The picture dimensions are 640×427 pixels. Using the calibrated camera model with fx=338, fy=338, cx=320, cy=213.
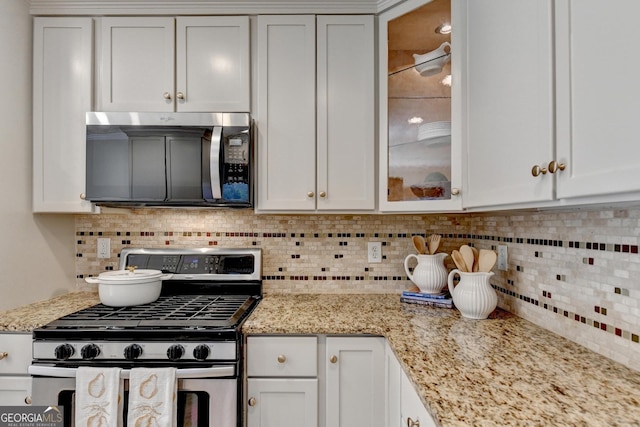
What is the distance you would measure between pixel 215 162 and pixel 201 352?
83 cm

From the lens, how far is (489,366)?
3.22ft

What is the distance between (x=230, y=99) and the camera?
5.58ft

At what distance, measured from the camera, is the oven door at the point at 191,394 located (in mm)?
1305

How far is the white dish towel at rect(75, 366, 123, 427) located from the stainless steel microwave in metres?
0.76

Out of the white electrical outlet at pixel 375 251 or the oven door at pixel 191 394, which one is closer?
the oven door at pixel 191 394

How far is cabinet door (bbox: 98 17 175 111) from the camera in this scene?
1.70 metres

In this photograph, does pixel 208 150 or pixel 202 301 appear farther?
pixel 202 301

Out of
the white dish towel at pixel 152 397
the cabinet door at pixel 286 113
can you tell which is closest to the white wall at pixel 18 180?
the white dish towel at pixel 152 397

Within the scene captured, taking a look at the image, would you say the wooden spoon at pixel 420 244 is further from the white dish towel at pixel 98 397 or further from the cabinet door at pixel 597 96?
the white dish towel at pixel 98 397

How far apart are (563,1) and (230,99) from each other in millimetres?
1362

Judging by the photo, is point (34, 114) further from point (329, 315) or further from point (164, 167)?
point (329, 315)

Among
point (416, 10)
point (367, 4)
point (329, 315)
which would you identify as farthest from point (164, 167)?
point (416, 10)

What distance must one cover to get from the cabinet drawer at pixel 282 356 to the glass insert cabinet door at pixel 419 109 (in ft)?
2.47

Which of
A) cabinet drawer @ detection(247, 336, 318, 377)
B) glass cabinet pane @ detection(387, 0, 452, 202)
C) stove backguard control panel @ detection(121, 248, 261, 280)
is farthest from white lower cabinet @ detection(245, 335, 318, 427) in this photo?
glass cabinet pane @ detection(387, 0, 452, 202)
